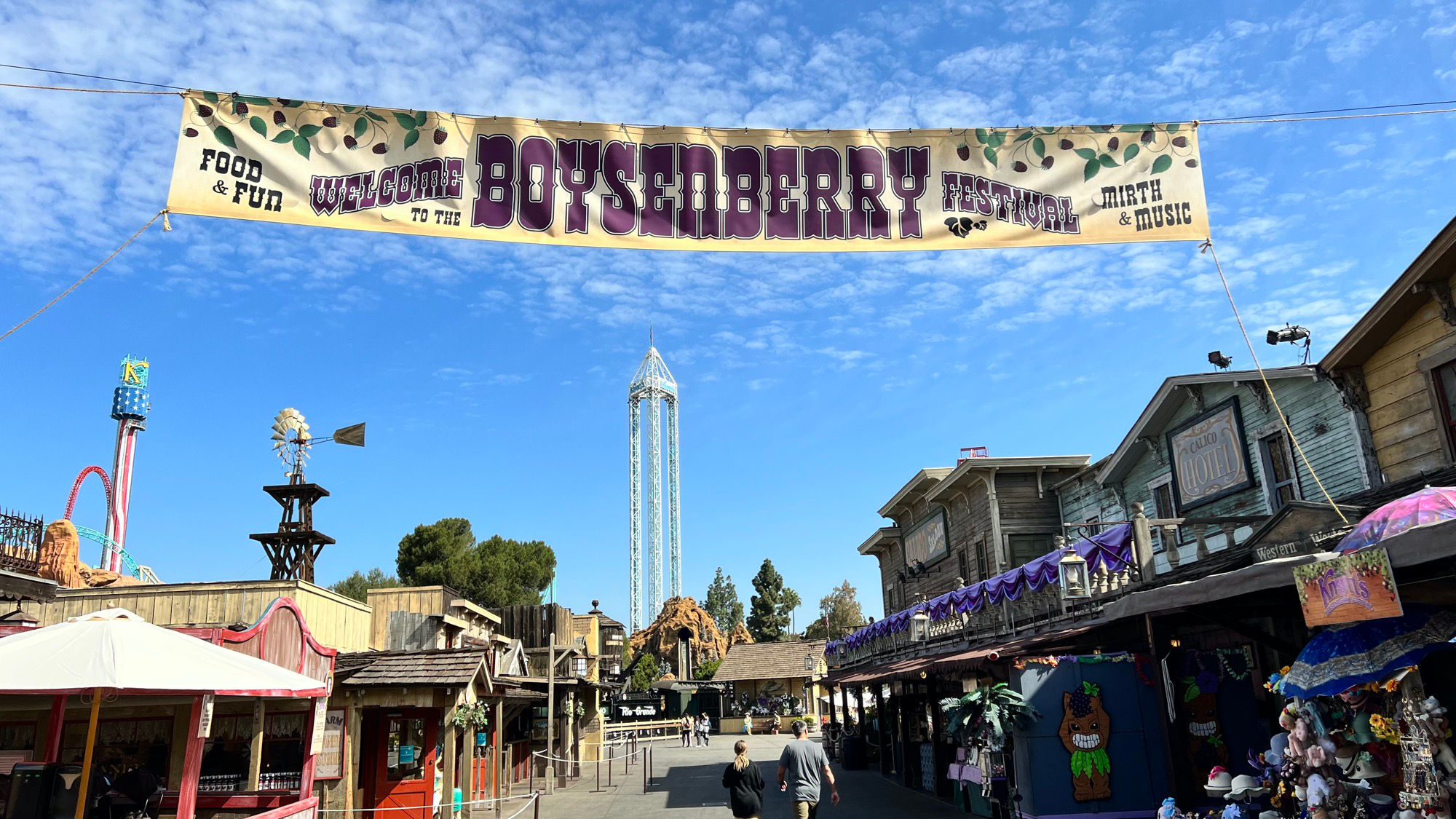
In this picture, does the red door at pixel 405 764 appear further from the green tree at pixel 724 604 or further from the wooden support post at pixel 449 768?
the green tree at pixel 724 604

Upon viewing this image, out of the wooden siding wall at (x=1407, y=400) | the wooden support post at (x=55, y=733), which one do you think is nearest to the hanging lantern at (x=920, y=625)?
the wooden siding wall at (x=1407, y=400)

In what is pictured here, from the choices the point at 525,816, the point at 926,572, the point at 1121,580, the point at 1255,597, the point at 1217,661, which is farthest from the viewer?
the point at 926,572

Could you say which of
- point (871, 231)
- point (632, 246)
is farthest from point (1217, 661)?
point (632, 246)

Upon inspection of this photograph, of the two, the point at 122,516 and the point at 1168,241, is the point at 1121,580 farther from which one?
the point at 122,516

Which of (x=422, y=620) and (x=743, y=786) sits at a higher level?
(x=422, y=620)

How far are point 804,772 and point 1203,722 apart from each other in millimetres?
5420

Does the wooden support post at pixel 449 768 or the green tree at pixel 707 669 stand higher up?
the green tree at pixel 707 669

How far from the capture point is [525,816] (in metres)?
19.6

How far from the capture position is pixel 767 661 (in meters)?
59.3

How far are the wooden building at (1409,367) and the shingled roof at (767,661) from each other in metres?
45.2

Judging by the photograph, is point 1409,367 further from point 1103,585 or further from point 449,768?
point 449,768

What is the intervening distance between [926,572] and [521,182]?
93.2ft

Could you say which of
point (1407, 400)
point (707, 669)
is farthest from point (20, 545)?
point (707, 669)

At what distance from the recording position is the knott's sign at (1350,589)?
6.58 metres
